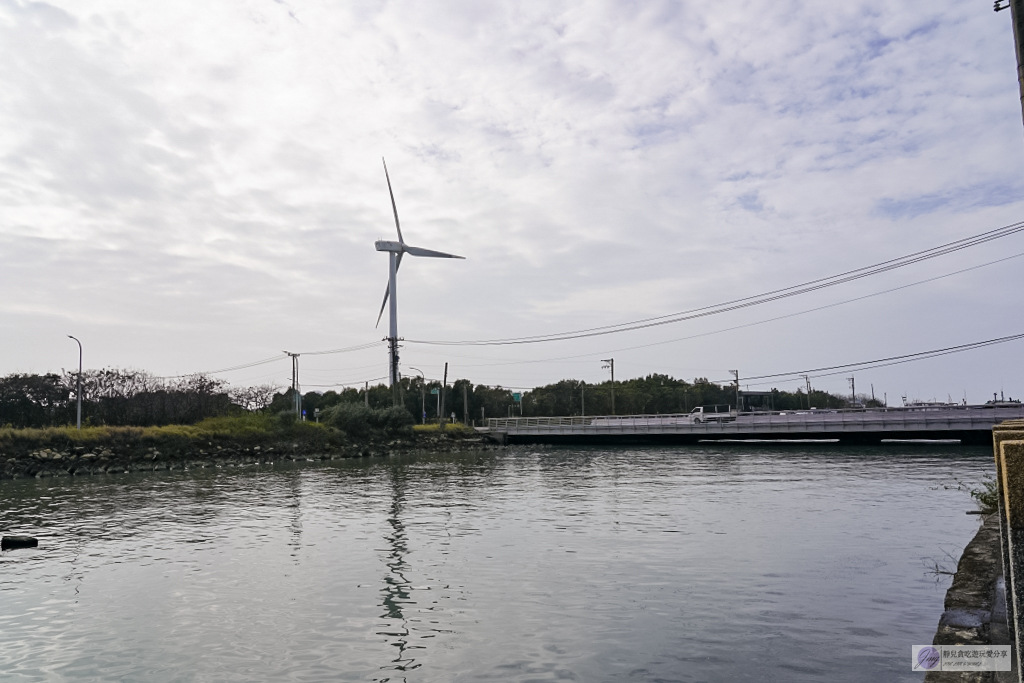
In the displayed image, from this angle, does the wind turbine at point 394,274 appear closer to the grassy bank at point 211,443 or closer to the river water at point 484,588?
the grassy bank at point 211,443

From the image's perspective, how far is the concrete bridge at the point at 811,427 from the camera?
64.9 meters

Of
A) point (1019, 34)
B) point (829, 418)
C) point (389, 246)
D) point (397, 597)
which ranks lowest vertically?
point (397, 597)

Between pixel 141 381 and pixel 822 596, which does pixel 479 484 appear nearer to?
pixel 822 596

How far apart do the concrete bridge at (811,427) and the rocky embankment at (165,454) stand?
73.7 feet

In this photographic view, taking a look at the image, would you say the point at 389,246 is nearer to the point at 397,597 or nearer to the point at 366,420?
the point at 366,420

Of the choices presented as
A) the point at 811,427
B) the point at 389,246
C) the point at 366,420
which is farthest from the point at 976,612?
the point at 389,246

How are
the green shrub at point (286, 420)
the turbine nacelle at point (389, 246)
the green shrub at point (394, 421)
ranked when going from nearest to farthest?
the green shrub at point (286, 420), the green shrub at point (394, 421), the turbine nacelle at point (389, 246)

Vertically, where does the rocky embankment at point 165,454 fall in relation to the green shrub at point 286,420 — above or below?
below

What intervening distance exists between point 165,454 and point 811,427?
6179cm

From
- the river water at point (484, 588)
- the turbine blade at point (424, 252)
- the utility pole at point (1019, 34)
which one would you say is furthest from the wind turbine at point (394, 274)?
the utility pole at point (1019, 34)

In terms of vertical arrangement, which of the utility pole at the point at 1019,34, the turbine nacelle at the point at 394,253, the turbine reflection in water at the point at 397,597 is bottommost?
the turbine reflection in water at the point at 397,597

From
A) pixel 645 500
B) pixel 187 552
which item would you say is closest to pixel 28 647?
pixel 187 552

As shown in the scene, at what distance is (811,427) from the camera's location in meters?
72.4

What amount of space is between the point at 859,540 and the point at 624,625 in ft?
34.0
